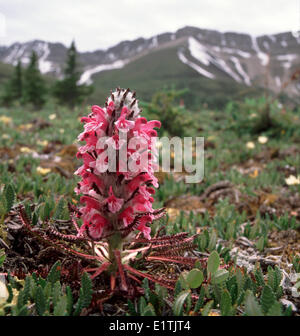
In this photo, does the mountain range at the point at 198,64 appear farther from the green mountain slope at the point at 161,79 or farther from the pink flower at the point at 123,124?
the pink flower at the point at 123,124

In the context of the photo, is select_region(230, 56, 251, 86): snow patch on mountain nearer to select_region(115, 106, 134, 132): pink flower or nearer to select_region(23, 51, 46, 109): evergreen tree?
select_region(23, 51, 46, 109): evergreen tree

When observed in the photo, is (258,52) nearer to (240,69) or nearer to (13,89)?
(240,69)

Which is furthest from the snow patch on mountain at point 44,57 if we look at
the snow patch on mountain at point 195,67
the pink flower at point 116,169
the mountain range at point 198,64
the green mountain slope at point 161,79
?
the pink flower at point 116,169

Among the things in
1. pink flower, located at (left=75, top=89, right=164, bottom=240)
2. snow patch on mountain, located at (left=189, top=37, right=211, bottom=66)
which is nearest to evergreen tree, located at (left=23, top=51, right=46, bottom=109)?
pink flower, located at (left=75, top=89, right=164, bottom=240)

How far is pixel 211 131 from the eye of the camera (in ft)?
38.8

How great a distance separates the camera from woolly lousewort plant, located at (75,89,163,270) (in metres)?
1.67

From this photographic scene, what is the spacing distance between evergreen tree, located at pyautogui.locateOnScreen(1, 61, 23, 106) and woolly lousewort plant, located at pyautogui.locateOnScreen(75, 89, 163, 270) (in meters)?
22.2

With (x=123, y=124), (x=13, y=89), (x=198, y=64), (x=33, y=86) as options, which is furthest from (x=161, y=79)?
(x=123, y=124)

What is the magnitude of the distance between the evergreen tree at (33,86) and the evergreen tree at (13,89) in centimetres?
271

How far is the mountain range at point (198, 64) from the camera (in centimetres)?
6606

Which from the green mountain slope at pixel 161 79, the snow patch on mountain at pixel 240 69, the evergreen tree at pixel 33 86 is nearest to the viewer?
the evergreen tree at pixel 33 86

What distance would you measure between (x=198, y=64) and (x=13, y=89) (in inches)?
3018
